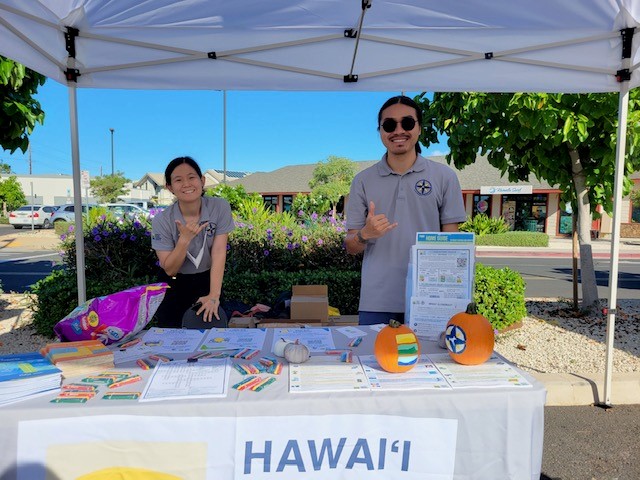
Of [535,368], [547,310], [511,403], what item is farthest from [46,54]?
[547,310]

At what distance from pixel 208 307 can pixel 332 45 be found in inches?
74.6

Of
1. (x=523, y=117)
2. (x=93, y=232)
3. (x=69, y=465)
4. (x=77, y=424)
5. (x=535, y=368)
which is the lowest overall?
(x=535, y=368)

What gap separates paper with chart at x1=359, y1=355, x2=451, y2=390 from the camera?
147 centimetres

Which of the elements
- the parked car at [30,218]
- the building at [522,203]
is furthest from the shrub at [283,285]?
the parked car at [30,218]

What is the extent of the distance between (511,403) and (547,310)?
5.25 meters

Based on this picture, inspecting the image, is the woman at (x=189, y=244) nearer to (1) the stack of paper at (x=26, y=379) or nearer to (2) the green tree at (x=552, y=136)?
(1) the stack of paper at (x=26, y=379)

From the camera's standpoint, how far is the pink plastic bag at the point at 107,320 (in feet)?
6.23

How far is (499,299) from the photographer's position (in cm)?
484

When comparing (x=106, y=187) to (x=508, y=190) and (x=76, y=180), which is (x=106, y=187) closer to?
(x=508, y=190)

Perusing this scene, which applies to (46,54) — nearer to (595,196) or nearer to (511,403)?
(511,403)

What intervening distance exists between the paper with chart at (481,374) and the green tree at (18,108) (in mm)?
4132

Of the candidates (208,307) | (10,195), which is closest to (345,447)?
(208,307)

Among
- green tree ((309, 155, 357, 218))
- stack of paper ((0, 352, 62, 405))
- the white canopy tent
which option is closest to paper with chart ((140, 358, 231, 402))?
stack of paper ((0, 352, 62, 405))

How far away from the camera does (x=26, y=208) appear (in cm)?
2853
